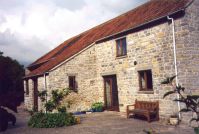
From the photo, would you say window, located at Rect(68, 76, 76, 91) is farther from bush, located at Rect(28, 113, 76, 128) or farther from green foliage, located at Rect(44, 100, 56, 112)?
bush, located at Rect(28, 113, 76, 128)

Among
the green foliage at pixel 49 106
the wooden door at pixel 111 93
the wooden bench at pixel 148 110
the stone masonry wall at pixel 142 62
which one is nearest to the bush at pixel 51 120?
the green foliage at pixel 49 106

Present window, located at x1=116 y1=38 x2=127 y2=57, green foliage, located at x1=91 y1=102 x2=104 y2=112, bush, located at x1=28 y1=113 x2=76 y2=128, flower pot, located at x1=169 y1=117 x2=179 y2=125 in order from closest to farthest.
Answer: flower pot, located at x1=169 y1=117 x2=179 y2=125 → bush, located at x1=28 y1=113 x2=76 y2=128 → window, located at x1=116 y1=38 x2=127 y2=57 → green foliage, located at x1=91 y1=102 x2=104 y2=112

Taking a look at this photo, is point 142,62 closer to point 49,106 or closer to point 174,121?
point 174,121

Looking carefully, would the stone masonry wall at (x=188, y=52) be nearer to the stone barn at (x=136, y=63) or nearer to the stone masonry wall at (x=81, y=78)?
the stone barn at (x=136, y=63)

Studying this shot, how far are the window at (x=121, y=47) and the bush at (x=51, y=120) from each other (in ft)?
17.7

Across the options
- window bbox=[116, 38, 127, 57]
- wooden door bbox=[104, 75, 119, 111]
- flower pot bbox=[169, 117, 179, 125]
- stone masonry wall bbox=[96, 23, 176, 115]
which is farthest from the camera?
wooden door bbox=[104, 75, 119, 111]

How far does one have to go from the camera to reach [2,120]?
2418mm

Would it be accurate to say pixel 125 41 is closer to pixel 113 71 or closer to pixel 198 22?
pixel 113 71

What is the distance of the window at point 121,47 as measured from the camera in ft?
53.0

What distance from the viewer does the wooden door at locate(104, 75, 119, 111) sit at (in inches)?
677

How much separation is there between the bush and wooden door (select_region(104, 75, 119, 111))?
4787 mm

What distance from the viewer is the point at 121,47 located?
16.3 meters

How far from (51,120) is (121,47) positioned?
6453mm

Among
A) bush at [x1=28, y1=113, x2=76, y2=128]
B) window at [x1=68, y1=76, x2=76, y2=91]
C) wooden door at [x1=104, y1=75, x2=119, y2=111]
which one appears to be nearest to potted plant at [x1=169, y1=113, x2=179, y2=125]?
bush at [x1=28, y1=113, x2=76, y2=128]
